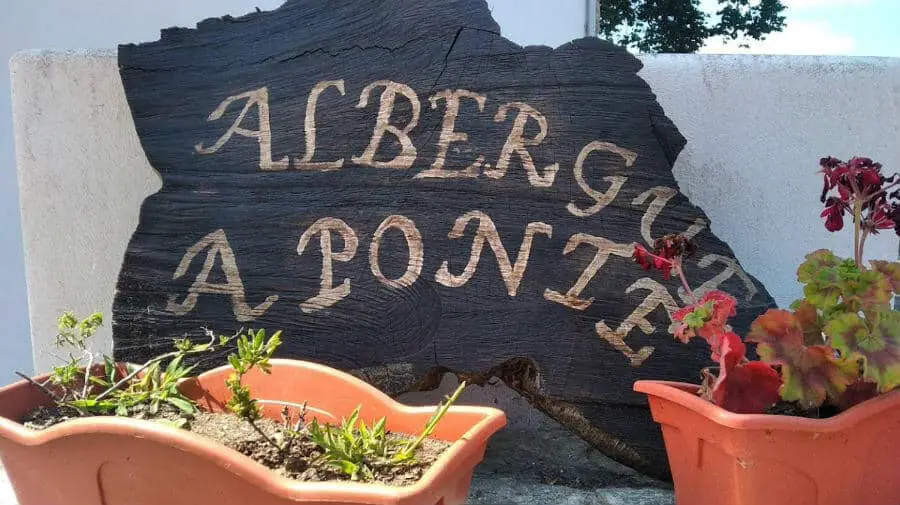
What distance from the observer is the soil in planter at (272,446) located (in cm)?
120

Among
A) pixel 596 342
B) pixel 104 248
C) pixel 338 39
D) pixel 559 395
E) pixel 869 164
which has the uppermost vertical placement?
pixel 338 39

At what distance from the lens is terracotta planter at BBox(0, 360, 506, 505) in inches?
40.9

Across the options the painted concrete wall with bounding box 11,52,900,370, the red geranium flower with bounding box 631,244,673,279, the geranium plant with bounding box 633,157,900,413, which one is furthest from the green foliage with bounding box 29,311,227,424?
the geranium plant with bounding box 633,157,900,413

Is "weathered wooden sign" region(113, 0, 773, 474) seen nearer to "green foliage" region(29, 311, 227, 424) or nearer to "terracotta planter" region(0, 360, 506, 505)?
"green foliage" region(29, 311, 227, 424)

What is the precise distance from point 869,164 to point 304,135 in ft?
4.58

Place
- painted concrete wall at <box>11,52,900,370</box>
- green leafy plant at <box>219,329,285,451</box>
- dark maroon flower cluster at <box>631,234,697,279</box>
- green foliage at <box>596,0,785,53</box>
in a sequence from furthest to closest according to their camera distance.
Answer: green foliage at <box>596,0,785,53</box>
painted concrete wall at <box>11,52,900,370</box>
dark maroon flower cluster at <box>631,234,697,279</box>
green leafy plant at <box>219,329,285,451</box>

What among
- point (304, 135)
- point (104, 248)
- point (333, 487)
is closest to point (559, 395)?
point (333, 487)

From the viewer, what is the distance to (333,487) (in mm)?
1020

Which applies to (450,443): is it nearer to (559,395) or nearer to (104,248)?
(559,395)

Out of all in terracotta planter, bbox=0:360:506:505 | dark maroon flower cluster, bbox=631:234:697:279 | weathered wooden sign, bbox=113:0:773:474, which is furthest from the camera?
weathered wooden sign, bbox=113:0:773:474

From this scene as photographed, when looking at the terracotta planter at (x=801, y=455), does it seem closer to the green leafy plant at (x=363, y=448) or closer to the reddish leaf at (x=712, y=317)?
the reddish leaf at (x=712, y=317)

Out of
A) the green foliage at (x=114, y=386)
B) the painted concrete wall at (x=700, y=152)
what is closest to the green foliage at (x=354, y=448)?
the green foliage at (x=114, y=386)

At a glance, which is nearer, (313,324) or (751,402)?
(751,402)

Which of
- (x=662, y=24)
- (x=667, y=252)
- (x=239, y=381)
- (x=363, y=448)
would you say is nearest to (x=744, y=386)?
(x=667, y=252)
